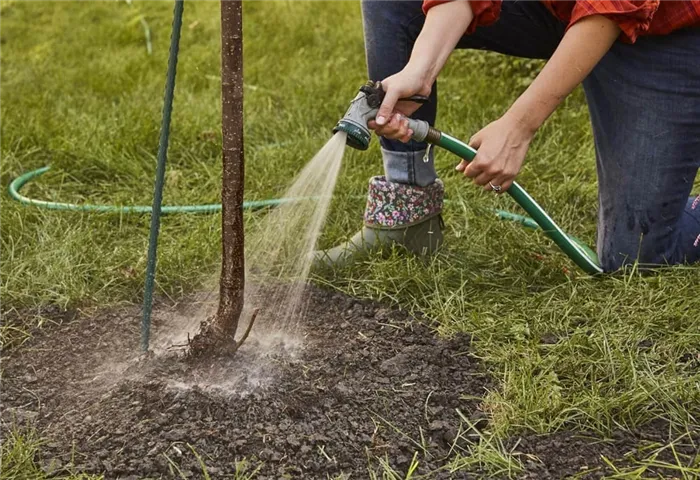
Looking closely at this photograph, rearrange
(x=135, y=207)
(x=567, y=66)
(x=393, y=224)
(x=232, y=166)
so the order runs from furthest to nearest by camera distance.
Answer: (x=135, y=207), (x=393, y=224), (x=567, y=66), (x=232, y=166)

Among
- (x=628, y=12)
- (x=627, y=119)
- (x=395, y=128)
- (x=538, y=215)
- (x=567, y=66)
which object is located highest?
(x=628, y=12)

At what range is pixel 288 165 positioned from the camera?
141 inches

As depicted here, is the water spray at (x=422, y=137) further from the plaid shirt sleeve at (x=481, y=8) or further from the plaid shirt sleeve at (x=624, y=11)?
the plaid shirt sleeve at (x=624, y=11)

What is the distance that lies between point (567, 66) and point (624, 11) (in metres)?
0.17

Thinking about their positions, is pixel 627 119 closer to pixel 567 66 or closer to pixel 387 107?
pixel 567 66

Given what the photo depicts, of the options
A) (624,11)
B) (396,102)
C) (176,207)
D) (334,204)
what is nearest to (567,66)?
(624,11)

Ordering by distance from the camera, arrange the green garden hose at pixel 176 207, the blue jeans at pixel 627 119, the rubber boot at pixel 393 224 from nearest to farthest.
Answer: the blue jeans at pixel 627 119 < the rubber boot at pixel 393 224 < the green garden hose at pixel 176 207

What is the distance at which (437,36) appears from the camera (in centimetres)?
237

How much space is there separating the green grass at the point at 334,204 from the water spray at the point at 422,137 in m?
0.10

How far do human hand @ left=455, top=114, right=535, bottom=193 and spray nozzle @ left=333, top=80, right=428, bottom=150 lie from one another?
272 mm

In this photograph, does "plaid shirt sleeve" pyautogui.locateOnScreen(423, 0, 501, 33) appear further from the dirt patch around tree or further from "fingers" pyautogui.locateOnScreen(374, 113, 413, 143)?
the dirt patch around tree

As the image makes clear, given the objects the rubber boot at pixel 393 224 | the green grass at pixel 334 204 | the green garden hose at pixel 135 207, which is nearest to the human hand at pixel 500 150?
the green grass at pixel 334 204

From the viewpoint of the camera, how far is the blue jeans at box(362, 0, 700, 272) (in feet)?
8.45

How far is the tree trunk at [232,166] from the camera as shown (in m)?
2.00
